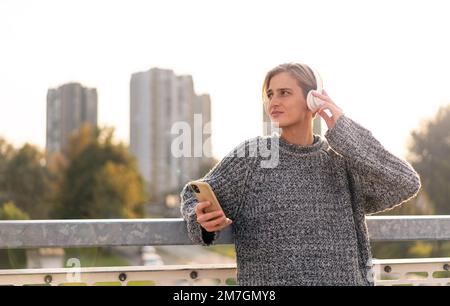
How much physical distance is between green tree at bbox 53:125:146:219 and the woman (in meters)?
31.8

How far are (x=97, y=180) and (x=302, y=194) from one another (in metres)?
36.8

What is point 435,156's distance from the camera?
29.7 meters

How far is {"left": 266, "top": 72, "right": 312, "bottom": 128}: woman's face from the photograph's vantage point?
220cm

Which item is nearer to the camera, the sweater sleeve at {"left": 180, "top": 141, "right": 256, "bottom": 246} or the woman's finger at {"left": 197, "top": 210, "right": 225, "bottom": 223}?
the woman's finger at {"left": 197, "top": 210, "right": 225, "bottom": 223}

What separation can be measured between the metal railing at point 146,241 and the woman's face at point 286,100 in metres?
0.45

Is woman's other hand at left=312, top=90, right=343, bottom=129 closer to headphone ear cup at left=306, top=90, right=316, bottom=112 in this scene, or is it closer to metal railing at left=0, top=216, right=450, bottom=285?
headphone ear cup at left=306, top=90, right=316, bottom=112

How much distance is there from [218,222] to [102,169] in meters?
37.7

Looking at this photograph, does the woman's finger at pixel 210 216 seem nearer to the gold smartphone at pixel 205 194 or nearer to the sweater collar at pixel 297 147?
the gold smartphone at pixel 205 194

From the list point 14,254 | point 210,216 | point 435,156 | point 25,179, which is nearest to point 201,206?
point 210,216

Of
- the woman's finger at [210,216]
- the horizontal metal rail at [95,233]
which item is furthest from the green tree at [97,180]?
the woman's finger at [210,216]

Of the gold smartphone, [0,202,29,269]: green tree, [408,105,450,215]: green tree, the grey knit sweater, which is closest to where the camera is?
the gold smartphone

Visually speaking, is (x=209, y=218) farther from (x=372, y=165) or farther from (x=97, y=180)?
(x=97, y=180)

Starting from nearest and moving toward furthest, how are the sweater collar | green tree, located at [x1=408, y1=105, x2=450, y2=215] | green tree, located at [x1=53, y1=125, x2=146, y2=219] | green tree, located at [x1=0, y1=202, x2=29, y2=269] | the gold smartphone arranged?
1. the gold smartphone
2. the sweater collar
3. green tree, located at [x1=0, y1=202, x2=29, y2=269]
4. green tree, located at [x1=408, y1=105, x2=450, y2=215]
5. green tree, located at [x1=53, y1=125, x2=146, y2=219]

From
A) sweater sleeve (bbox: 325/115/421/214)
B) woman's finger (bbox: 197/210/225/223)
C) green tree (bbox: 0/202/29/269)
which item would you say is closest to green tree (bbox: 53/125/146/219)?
green tree (bbox: 0/202/29/269)
